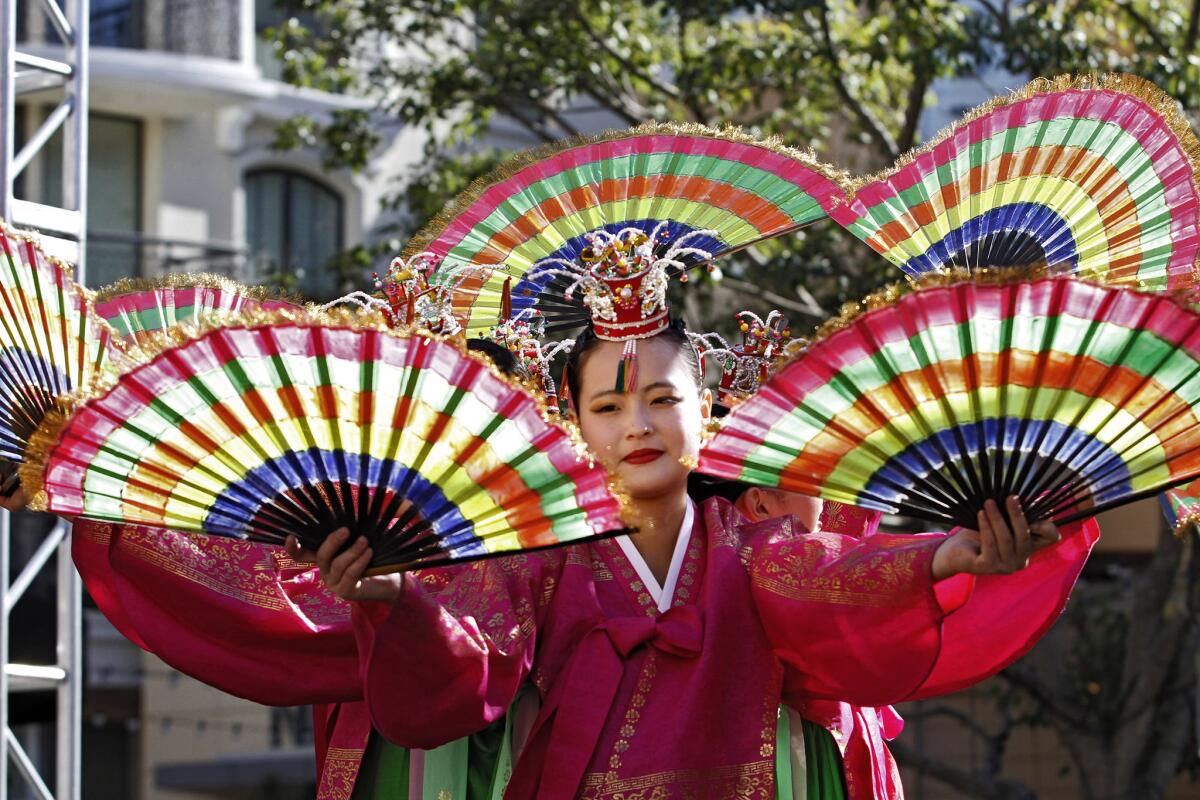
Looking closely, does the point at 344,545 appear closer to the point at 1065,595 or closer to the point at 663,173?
the point at 1065,595

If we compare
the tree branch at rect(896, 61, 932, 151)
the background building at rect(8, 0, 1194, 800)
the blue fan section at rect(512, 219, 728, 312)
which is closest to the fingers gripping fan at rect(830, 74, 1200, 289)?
the blue fan section at rect(512, 219, 728, 312)

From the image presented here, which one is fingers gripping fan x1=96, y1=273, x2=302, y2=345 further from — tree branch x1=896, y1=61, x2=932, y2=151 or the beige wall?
the beige wall

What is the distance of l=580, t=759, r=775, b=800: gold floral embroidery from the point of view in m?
3.29

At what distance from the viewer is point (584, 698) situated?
3.36 m

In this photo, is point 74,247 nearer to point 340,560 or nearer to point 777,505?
point 777,505

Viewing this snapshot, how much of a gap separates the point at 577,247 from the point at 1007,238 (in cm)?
93

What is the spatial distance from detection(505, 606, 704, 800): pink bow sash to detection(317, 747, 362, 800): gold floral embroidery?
364 mm

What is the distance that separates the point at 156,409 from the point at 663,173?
169 cm

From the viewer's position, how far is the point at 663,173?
4297mm

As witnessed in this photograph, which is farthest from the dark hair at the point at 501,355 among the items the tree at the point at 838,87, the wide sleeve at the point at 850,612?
the tree at the point at 838,87

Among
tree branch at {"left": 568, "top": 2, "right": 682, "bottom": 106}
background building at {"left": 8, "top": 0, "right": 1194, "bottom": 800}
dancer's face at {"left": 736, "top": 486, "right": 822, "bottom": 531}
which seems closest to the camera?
dancer's face at {"left": 736, "top": 486, "right": 822, "bottom": 531}

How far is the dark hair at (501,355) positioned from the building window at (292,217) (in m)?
11.7

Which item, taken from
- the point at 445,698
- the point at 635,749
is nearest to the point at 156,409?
the point at 445,698

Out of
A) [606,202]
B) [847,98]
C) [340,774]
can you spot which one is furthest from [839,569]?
[847,98]
